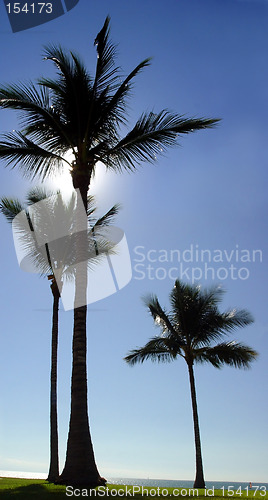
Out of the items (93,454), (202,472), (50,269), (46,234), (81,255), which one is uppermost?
(46,234)

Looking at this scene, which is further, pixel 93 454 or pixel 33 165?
pixel 33 165

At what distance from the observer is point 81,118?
13.2 meters

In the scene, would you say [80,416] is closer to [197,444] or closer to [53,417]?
[53,417]

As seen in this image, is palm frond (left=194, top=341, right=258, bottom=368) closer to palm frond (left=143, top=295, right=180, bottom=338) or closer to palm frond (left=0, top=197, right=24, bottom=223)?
palm frond (left=143, top=295, right=180, bottom=338)

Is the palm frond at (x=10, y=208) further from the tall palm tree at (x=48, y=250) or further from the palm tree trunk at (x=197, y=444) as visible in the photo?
the palm tree trunk at (x=197, y=444)

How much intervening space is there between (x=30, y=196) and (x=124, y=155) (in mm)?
9114

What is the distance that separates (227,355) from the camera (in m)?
23.0

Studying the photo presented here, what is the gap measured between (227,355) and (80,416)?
1380 centimetres

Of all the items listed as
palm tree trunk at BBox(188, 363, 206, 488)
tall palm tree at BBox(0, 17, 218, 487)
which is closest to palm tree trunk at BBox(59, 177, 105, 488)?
tall palm tree at BBox(0, 17, 218, 487)

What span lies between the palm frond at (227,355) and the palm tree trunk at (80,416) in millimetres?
13217

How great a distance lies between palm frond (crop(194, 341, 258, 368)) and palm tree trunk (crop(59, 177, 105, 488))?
43.4 ft

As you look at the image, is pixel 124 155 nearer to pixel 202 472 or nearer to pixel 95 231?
pixel 95 231

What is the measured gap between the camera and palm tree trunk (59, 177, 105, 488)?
10125mm

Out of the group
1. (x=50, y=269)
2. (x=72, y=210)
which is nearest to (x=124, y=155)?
(x=72, y=210)
